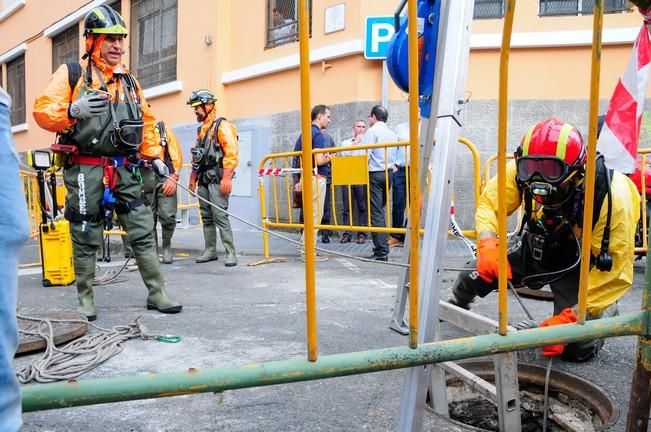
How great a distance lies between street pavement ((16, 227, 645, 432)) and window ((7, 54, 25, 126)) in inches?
524

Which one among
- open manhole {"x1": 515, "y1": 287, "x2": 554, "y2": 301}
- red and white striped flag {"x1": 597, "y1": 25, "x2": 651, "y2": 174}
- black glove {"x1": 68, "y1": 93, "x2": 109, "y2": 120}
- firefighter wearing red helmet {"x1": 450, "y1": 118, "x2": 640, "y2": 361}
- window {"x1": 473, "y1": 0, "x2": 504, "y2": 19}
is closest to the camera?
red and white striped flag {"x1": 597, "y1": 25, "x2": 651, "y2": 174}

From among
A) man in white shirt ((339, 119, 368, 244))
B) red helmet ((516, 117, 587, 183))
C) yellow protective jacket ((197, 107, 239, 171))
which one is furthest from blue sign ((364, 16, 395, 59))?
red helmet ((516, 117, 587, 183))

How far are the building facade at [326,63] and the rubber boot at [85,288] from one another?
515 centimetres

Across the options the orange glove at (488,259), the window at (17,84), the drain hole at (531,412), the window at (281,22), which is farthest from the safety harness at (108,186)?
the window at (17,84)

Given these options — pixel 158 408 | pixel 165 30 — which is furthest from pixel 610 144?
pixel 165 30

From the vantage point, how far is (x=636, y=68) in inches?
74.9

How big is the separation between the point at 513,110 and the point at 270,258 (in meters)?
4.03

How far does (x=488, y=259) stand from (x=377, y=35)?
491cm

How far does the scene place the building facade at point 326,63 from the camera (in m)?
7.30

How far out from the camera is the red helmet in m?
2.46

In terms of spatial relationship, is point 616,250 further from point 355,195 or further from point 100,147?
point 355,195

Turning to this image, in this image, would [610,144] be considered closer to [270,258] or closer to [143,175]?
[143,175]

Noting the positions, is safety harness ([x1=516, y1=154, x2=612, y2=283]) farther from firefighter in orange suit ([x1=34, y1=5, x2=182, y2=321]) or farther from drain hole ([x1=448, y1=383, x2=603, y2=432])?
firefighter in orange suit ([x1=34, y1=5, x2=182, y2=321])

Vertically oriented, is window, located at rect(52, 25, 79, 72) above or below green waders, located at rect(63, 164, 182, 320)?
above
